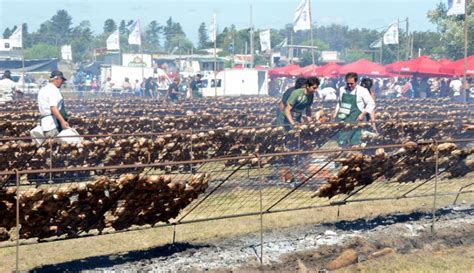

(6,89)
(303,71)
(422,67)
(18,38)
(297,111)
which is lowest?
(297,111)

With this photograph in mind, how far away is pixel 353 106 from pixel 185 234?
6075 mm

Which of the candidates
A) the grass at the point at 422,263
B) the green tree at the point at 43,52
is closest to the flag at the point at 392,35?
the grass at the point at 422,263

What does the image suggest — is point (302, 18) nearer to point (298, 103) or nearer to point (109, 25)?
point (298, 103)

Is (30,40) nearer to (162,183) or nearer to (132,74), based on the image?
(132,74)

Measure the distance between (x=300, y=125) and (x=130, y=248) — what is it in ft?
21.3

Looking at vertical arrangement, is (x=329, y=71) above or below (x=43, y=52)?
below

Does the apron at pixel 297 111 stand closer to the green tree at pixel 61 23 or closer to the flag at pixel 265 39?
the flag at pixel 265 39

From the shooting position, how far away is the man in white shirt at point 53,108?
1452 centimetres

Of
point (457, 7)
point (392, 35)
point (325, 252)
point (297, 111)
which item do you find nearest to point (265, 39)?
point (392, 35)

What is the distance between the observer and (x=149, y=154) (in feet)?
46.8

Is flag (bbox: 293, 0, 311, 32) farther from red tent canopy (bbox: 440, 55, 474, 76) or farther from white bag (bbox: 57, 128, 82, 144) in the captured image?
white bag (bbox: 57, 128, 82, 144)

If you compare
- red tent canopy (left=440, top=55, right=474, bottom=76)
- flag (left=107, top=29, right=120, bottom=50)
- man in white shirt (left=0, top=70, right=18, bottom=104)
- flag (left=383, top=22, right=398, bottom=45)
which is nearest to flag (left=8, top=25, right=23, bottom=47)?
flag (left=107, top=29, right=120, bottom=50)

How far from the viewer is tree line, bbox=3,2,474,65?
57.9 meters

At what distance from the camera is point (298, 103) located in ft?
53.2
